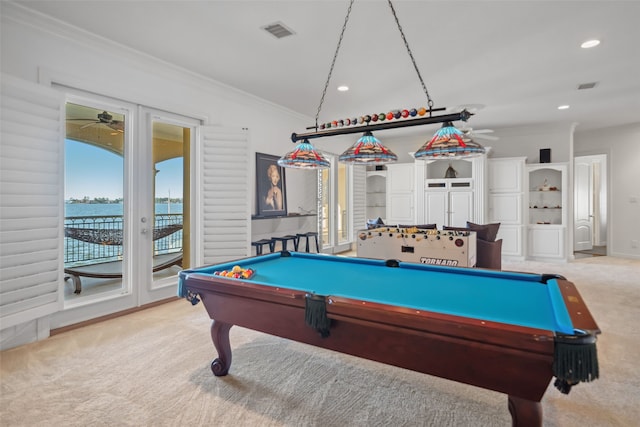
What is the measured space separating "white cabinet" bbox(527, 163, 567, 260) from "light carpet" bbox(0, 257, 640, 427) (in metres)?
3.87

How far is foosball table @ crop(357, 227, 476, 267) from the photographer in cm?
370

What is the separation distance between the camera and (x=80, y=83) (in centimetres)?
304

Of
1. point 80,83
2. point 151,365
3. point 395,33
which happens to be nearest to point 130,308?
point 151,365

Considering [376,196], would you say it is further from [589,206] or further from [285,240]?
[589,206]

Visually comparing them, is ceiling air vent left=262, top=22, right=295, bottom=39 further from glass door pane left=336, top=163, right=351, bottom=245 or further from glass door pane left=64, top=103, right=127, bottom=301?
glass door pane left=336, top=163, right=351, bottom=245

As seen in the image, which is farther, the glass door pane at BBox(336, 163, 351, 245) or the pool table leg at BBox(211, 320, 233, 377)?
the glass door pane at BBox(336, 163, 351, 245)

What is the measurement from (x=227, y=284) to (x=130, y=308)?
7.50ft

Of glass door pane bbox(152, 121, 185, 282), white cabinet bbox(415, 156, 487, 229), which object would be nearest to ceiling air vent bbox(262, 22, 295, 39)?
glass door pane bbox(152, 121, 185, 282)

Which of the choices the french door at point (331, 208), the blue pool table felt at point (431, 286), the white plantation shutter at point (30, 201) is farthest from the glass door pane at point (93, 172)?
the french door at point (331, 208)

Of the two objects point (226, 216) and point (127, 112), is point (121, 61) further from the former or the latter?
point (226, 216)

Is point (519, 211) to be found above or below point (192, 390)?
above

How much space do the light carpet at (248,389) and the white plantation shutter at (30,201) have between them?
0.43 meters

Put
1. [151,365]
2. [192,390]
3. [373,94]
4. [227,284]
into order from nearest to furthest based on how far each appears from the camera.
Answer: [227,284] < [192,390] < [151,365] < [373,94]

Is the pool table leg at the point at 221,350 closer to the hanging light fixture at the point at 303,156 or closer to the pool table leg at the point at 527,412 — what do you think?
the hanging light fixture at the point at 303,156
